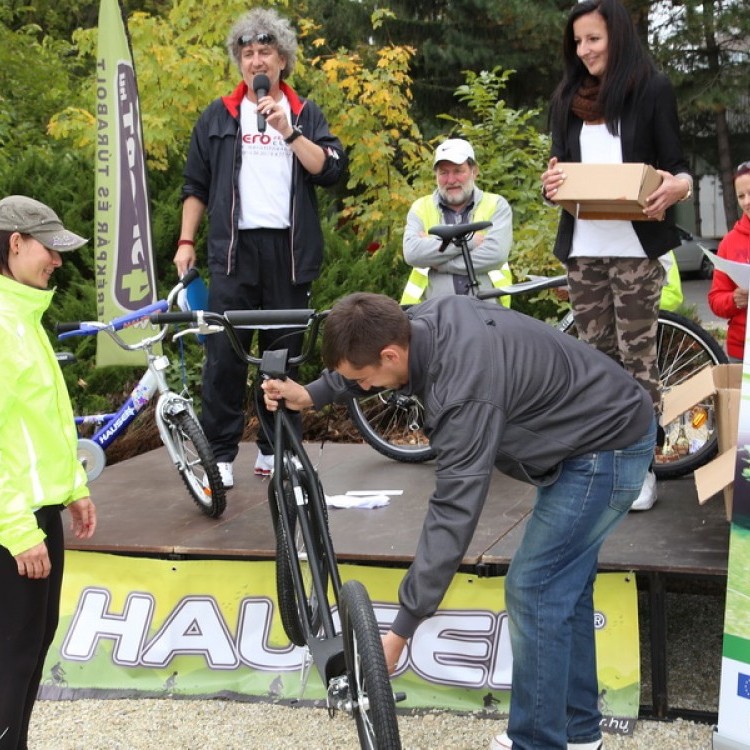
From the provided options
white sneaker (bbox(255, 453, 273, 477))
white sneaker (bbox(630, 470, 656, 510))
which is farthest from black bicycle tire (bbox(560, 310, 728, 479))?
white sneaker (bbox(255, 453, 273, 477))

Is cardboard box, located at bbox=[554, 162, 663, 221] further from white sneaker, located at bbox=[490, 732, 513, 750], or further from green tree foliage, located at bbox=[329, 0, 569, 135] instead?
green tree foliage, located at bbox=[329, 0, 569, 135]

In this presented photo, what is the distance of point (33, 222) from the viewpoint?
263 centimetres

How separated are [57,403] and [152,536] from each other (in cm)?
152

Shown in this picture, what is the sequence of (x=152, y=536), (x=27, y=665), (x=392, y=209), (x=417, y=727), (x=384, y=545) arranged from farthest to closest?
(x=392, y=209), (x=152, y=536), (x=384, y=545), (x=417, y=727), (x=27, y=665)

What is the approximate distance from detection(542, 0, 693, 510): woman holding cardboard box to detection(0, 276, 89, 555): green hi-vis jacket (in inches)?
74.6

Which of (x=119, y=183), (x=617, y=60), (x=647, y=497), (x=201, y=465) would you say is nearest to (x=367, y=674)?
(x=647, y=497)

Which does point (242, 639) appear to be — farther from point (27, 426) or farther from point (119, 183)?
point (119, 183)

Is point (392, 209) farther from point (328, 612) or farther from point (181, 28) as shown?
point (328, 612)

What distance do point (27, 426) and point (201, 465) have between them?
172 cm

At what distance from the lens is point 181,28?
8.34 metres

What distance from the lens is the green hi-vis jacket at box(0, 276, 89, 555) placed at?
2.46 metres

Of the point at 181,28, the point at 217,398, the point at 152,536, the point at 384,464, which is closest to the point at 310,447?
the point at 384,464

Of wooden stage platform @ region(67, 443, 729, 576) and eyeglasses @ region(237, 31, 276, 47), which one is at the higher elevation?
eyeglasses @ region(237, 31, 276, 47)

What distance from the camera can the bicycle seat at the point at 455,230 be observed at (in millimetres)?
4512
